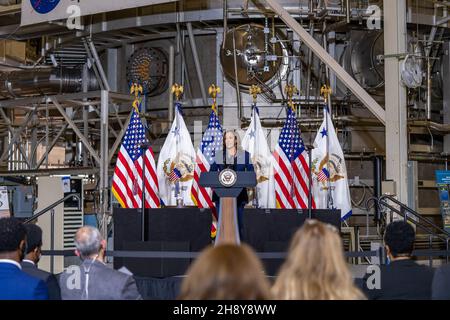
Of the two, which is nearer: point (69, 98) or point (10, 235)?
point (10, 235)

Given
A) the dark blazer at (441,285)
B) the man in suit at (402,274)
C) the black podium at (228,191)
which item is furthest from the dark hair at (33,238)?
the black podium at (228,191)

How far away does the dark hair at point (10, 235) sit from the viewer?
5.32 metres

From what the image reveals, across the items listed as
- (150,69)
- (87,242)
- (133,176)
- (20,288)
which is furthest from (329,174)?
(20,288)

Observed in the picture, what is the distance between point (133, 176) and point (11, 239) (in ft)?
25.4

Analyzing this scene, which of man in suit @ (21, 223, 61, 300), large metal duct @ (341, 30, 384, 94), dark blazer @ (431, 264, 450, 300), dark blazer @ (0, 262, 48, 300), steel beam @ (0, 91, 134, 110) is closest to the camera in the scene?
dark blazer @ (0, 262, 48, 300)

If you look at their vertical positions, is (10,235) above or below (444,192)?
below

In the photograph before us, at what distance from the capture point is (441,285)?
18.0 ft

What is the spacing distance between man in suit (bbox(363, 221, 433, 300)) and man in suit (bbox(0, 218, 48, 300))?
233 cm

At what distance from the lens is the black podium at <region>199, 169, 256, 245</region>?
34.0ft

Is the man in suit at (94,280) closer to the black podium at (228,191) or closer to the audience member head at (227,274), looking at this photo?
the audience member head at (227,274)

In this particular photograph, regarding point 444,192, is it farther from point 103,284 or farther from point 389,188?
point 103,284

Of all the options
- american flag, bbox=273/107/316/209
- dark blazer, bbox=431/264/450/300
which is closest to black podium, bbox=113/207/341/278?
american flag, bbox=273/107/316/209

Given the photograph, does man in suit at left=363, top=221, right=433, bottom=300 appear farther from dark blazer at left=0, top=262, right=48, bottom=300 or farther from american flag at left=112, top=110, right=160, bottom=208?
american flag at left=112, top=110, right=160, bottom=208
